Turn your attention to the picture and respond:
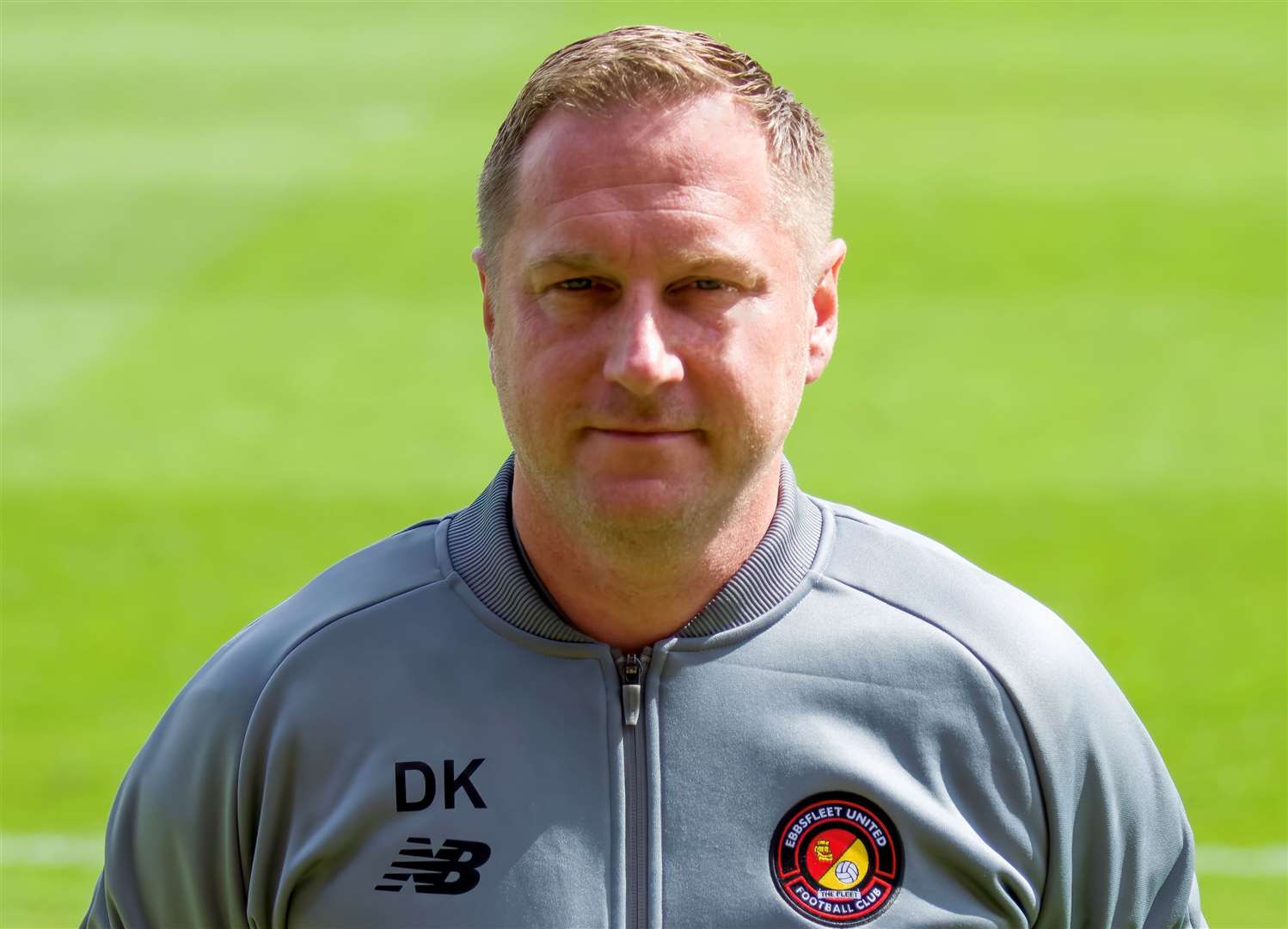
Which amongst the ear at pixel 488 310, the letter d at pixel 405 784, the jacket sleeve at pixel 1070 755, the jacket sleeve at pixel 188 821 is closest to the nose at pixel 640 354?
the ear at pixel 488 310

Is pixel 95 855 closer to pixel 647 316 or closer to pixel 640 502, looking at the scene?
pixel 640 502

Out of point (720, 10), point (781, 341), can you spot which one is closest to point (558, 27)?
point (720, 10)

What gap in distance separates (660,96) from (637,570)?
67 cm

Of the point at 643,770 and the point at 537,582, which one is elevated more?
the point at 537,582

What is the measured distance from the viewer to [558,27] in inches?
709

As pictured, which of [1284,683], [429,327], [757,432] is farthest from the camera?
[429,327]

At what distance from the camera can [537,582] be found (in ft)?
8.43

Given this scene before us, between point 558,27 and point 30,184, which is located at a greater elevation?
point 558,27

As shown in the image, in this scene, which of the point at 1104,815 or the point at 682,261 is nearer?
the point at 682,261

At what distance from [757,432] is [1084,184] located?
11888 millimetres

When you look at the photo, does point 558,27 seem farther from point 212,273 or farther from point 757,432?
point 757,432

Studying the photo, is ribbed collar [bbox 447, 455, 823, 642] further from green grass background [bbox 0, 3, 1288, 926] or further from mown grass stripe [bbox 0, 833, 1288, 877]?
mown grass stripe [bbox 0, 833, 1288, 877]

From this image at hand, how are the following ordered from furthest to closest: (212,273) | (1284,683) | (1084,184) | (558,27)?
(558,27) → (1084,184) → (212,273) → (1284,683)

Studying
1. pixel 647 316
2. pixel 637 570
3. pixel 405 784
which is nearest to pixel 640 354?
pixel 647 316
